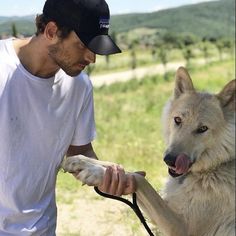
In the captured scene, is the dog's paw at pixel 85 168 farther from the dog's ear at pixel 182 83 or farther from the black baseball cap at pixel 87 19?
the dog's ear at pixel 182 83

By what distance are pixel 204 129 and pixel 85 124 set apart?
104 centimetres

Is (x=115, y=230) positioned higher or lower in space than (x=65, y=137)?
lower

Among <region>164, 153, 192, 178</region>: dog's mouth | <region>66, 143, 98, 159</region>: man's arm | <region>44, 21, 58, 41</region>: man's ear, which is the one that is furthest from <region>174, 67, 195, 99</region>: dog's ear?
<region>44, 21, 58, 41</region>: man's ear

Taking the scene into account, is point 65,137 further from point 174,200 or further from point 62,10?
point 174,200

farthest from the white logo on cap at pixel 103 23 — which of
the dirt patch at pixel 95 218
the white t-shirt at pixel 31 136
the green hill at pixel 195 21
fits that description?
the green hill at pixel 195 21

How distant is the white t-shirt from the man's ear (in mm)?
191

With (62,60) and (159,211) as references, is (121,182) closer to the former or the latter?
(62,60)

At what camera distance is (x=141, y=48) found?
36.1 m

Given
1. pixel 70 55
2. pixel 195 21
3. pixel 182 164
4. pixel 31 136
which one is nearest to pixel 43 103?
pixel 31 136

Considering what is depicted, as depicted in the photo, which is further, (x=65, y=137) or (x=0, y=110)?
(x=65, y=137)

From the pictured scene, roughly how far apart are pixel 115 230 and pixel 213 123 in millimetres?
1863

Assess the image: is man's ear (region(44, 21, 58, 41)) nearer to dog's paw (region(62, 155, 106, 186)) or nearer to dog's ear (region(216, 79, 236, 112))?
dog's paw (region(62, 155, 106, 186))

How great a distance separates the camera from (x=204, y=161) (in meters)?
3.67

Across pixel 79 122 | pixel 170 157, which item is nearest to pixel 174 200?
pixel 170 157
